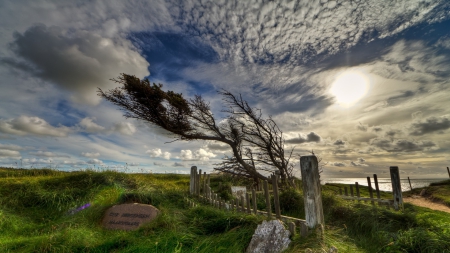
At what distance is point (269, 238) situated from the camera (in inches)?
194

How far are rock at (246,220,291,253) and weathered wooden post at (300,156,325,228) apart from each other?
22.8 inches

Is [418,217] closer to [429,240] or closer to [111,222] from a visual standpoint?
[429,240]

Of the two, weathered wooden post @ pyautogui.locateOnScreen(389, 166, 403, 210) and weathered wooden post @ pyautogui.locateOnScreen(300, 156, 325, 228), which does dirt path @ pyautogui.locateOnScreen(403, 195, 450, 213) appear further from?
weathered wooden post @ pyautogui.locateOnScreen(300, 156, 325, 228)

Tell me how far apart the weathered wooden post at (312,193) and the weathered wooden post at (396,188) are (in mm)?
4827

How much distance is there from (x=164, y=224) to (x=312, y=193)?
11.9 feet

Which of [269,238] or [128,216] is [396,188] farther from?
[128,216]

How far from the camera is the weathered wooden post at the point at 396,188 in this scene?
840 cm

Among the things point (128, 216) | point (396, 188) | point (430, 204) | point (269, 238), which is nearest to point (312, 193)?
point (269, 238)

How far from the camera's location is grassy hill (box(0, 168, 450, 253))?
16.9 ft

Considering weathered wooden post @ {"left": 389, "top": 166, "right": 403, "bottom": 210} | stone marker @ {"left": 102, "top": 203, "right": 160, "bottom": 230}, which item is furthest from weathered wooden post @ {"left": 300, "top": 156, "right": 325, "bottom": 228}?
weathered wooden post @ {"left": 389, "top": 166, "right": 403, "bottom": 210}

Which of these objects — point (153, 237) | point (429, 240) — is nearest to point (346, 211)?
point (429, 240)

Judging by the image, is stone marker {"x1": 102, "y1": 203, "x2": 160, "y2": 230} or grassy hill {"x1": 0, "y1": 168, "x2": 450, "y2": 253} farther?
stone marker {"x1": 102, "y1": 203, "x2": 160, "y2": 230}

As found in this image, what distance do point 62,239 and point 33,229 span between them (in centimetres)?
328

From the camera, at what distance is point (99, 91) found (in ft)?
38.9
